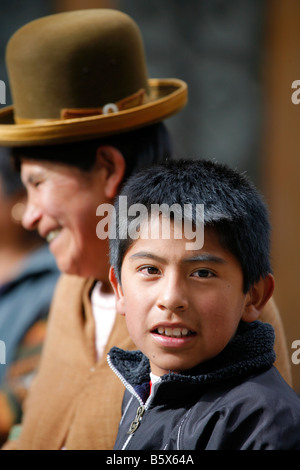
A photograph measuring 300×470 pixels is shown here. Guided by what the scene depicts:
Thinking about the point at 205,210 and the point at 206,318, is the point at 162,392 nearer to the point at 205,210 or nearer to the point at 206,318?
the point at 206,318

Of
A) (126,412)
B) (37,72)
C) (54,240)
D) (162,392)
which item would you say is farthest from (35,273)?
(162,392)

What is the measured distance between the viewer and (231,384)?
1.45 m

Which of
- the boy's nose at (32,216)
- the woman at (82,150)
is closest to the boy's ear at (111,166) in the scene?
the woman at (82,150)

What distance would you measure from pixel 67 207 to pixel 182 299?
0.87 metres

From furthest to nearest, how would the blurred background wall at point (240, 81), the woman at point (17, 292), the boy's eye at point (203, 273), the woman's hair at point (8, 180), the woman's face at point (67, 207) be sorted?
the blurred background wall at point (240, 81), the woman's hair at point (8, 180), the woman at point (17, 292), the woman's face at point (67, 207), the boy's eye at point (203, 273)

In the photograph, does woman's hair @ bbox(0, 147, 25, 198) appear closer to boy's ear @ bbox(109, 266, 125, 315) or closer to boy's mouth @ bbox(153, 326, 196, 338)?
boy's ear @ bbox(109, 266, 125, 315)

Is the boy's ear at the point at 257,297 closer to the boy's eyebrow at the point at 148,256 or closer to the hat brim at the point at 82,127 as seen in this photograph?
the boy's eyebrow at the point at 148,256

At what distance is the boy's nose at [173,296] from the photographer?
1.39 metres

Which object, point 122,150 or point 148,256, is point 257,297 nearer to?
point 148,256

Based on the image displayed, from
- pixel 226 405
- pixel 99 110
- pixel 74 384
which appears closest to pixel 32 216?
pixel 99 110

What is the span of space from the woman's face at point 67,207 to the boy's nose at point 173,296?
2.71 ft

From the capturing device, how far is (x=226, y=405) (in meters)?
1.38

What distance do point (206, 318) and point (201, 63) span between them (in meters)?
3.28
